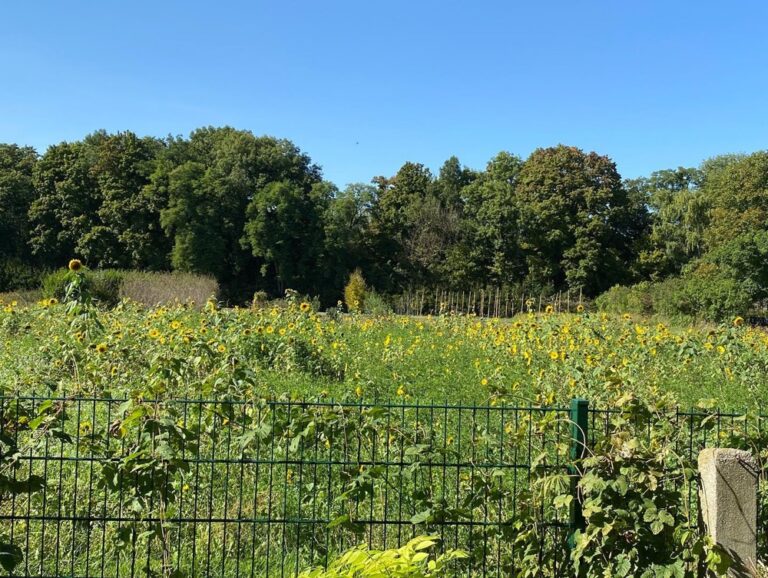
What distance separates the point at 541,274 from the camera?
107ft

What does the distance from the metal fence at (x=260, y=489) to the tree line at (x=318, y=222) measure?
93.0 feet

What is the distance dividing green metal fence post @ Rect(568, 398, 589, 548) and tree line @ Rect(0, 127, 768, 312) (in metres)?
28.7

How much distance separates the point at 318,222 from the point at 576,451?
30.2 metres

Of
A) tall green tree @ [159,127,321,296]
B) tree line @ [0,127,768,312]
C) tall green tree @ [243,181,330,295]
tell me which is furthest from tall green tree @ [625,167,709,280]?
tall green tree @ [159,127,321,296]

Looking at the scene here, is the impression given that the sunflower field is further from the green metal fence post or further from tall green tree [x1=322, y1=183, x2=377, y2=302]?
tall green tree [x1=322, y1=183, x2=377, y2=302]

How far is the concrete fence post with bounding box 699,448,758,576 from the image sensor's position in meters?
2.35

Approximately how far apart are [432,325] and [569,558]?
910cm

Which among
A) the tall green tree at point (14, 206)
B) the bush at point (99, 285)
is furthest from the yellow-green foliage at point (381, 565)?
the tall green tree at point (14, 206)

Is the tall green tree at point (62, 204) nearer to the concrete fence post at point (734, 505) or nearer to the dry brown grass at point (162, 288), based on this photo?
the dry brown grass at point (162, 288)

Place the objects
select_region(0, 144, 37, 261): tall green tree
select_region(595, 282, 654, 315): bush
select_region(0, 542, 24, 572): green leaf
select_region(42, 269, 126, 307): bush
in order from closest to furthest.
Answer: select_region(0, 542, 24, 572): green leaf, select_region(42, 269, 126, 307): bush, select_region(595, 282, 654, 315): bush, select_region(0, 144, 37, 261): tall green tree

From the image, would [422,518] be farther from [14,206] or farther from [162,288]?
[14,206]

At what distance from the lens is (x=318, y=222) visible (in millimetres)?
32219

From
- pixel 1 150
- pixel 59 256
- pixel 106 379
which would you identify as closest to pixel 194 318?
pixel 106 379

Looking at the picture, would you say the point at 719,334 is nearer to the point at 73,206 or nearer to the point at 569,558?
the point at 569,558
